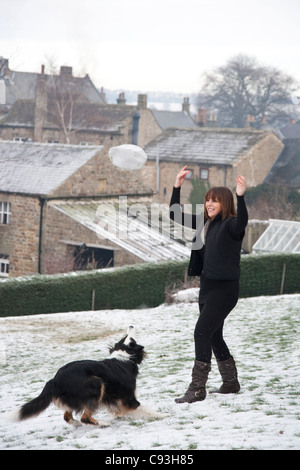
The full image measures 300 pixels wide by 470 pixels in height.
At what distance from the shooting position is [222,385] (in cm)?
864

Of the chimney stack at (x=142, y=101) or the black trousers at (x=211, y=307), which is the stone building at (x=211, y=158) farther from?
the black trousers at (x=211, y=307)

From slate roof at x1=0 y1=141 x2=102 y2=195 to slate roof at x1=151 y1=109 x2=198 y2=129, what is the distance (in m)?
42.4

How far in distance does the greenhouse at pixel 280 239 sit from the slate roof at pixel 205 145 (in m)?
20.5

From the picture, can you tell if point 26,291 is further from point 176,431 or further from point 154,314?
point 176,431

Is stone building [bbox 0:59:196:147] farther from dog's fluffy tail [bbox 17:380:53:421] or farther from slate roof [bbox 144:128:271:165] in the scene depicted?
dog's fluffy tail [bbox 17:380:53:421]

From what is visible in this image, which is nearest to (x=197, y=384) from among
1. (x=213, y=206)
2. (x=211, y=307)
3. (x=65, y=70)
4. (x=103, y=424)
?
(x=211, y=307)

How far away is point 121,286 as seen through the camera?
21.7 metres

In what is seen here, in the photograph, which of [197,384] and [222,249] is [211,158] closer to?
[197,384]

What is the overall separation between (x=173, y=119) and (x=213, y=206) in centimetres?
7222

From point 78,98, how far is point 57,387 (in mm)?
67242

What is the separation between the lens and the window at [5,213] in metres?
32.8

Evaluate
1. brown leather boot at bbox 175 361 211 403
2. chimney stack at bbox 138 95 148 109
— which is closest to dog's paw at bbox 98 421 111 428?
brown leather boot at bbox 175 361 211 403

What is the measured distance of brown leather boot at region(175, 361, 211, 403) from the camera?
8039mm

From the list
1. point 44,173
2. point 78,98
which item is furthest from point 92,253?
point 78,98
